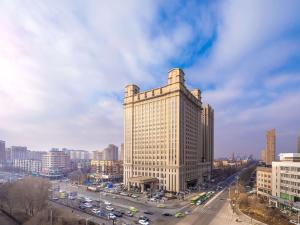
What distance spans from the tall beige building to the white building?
29126mm

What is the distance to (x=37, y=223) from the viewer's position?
120 feet

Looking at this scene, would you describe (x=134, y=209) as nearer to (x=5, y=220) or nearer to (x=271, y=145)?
(x=5, y=220)

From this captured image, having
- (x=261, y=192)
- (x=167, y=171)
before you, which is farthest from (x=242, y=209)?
(x=167, y=171)

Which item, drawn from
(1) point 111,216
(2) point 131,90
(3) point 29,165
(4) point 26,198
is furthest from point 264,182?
(3) point 29,165

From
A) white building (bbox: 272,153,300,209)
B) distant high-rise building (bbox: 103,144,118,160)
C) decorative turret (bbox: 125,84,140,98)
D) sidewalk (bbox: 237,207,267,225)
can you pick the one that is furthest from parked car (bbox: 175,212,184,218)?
distant high-rise building (bbox: 103,144,118,160)

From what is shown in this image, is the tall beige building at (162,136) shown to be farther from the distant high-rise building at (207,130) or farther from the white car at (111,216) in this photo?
the distant high-rise building at (207,130)

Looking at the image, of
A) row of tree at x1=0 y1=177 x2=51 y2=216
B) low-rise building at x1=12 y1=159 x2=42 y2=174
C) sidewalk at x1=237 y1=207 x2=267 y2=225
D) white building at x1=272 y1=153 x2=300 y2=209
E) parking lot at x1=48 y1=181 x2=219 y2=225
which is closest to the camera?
sidewalk at x1=237 y1=207 x2=267 y2=225

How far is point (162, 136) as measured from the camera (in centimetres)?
8456

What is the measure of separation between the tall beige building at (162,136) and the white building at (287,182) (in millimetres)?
29126

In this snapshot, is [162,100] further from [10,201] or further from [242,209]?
[10,201]

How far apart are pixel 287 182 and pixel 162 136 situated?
41.6 metres

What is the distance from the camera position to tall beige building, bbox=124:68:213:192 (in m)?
79.7

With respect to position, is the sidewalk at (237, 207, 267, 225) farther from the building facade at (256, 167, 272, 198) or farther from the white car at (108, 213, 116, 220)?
the white car at (108, 213, 116, 220)

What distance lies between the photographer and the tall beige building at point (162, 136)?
79688mm
